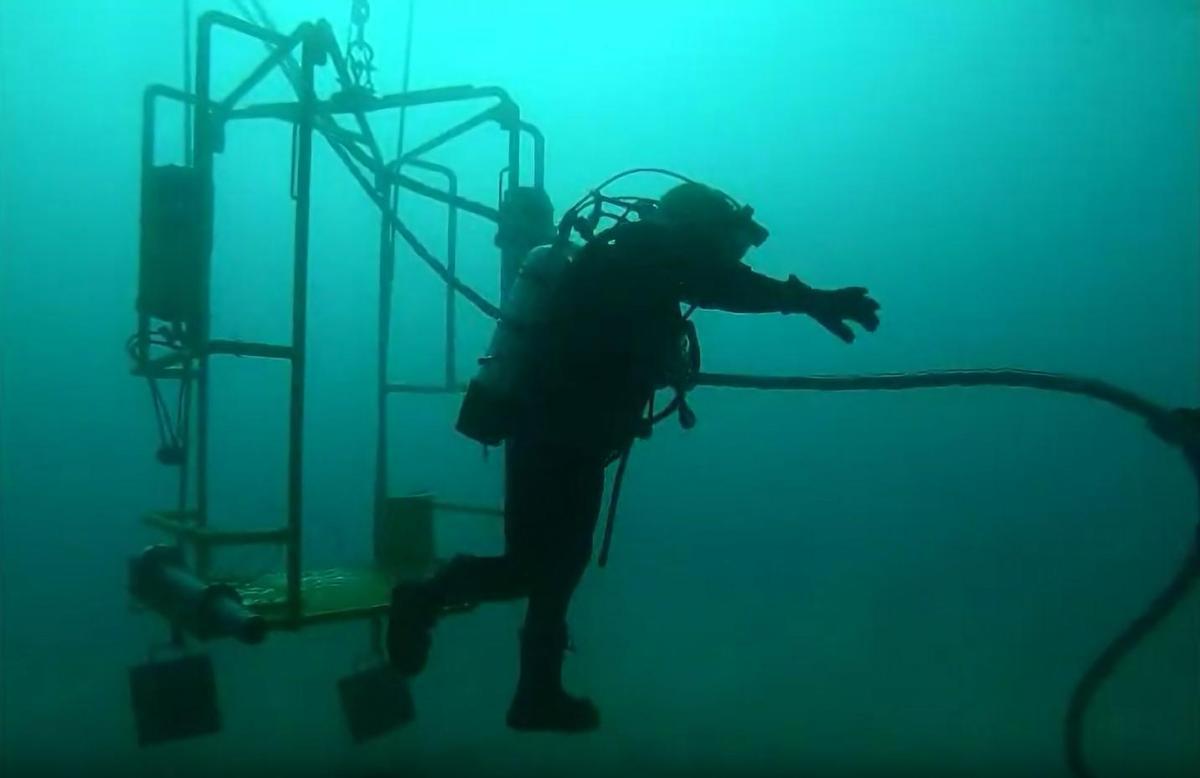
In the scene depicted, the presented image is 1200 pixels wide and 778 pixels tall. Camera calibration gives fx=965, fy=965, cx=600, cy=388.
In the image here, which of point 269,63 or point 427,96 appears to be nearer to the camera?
A: point 269,63

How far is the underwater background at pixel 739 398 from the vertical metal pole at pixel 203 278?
9.49 metres

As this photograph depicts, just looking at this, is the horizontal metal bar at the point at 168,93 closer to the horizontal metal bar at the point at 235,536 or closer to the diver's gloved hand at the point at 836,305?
the horizontal metal bar at the point at 235,536

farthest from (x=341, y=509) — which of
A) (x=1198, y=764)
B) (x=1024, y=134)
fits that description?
(x=1024, y=134)

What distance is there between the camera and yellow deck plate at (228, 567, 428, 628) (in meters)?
4.06

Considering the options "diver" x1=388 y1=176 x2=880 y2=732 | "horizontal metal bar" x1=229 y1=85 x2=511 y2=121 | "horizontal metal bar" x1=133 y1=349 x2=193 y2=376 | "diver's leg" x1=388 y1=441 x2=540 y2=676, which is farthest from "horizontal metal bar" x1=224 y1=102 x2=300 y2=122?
"diver's leg" x1=388 y1=441 x2=540 y2=676

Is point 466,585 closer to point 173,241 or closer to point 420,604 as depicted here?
point 420,604

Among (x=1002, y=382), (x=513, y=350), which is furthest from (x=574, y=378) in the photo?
(x=1002, y=382)

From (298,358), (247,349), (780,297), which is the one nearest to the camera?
(780,297)

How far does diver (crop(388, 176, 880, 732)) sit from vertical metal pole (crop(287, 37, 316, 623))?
0.54 m

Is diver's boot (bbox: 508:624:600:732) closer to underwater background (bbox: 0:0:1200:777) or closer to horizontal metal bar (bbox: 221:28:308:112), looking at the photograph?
horizontal metal bar (bbox: 221:28:308:112)

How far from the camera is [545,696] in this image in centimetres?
379

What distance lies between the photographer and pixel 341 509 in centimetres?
1856

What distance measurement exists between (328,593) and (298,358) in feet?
4.31

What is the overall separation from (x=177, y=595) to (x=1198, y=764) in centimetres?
1446
